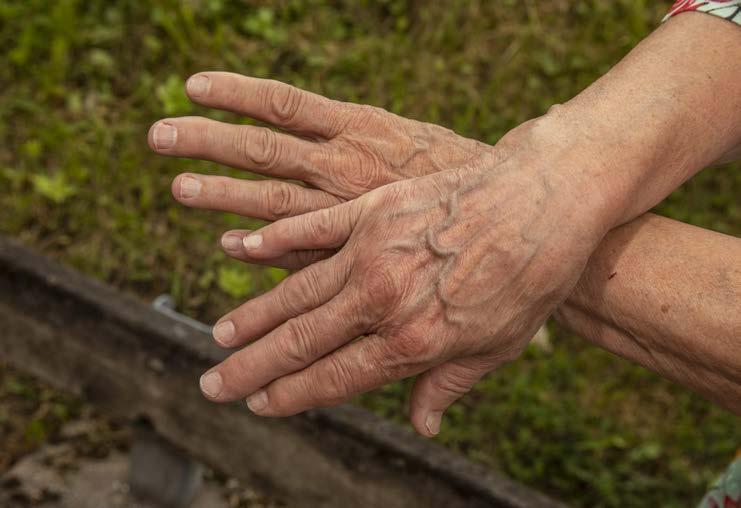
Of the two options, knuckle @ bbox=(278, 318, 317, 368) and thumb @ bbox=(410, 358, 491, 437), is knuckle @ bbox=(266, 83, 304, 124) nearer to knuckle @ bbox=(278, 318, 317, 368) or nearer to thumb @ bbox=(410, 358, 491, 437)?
knuckle @ bbox=(278, 318, 317, 368)

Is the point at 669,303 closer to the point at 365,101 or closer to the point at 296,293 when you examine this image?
the point at 296,293

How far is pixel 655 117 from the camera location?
170 centimetres

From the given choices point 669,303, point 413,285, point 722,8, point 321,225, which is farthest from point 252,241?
point 722,8

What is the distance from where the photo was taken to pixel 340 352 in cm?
167

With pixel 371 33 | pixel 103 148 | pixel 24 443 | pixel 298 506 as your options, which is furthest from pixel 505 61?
pixel 24 443

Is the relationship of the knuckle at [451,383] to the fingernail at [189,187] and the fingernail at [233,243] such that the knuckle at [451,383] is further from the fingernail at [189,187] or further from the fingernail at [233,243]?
the fingernail at [189,187]

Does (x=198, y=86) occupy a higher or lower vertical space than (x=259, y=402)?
higher

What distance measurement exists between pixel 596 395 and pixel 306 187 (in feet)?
5.43

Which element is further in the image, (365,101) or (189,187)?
(365,101)

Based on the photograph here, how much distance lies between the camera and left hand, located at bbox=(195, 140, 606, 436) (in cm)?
161

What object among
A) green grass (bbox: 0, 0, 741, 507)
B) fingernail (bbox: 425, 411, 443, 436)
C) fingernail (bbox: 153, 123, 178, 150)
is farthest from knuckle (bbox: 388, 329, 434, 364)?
green grass (bbox: 0, 0, 741, 507)

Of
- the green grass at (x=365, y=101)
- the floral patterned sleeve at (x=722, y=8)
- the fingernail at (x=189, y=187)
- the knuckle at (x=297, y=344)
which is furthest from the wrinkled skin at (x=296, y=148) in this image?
the green grass at (x=365, y=101)

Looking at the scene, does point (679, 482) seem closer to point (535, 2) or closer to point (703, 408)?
point (703, 408)

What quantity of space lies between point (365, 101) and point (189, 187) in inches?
69.4
